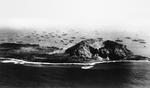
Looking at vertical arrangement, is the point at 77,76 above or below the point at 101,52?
below

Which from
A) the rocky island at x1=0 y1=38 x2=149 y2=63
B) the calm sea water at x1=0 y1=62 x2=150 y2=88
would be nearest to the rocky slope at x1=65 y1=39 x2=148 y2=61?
the rocky island at x1=0 y1=38 x2=149 y2=63

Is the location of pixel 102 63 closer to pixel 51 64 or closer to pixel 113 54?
pixel 113 54

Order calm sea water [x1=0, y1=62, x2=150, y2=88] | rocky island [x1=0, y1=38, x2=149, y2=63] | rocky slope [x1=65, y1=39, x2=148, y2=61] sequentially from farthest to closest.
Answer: rocky slope [x1=65, y1=39, x2=148, y2=61], rocky island [x1=0, y1=38, x2=149, y2=63], calm sea water [x1=0, y1=62, x2=150, y2=88]

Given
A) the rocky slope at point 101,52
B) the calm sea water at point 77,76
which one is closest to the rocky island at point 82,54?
the rocky slope at point 101,52

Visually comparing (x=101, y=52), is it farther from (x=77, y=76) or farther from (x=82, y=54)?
(x=77, y=76)

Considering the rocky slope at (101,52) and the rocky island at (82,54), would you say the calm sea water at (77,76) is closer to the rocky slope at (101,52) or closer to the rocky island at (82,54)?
the rocky slope at (101,52)

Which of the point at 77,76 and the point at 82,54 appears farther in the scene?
the point at 82,54

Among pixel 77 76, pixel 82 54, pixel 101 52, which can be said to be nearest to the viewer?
pixel 77 76

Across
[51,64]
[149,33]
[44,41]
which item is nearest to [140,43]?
[149,33]

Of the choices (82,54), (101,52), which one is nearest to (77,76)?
(82,54)

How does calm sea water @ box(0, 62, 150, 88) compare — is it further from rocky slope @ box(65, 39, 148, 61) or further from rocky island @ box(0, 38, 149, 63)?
rocky island @ box(0, 38, 149, 63)
